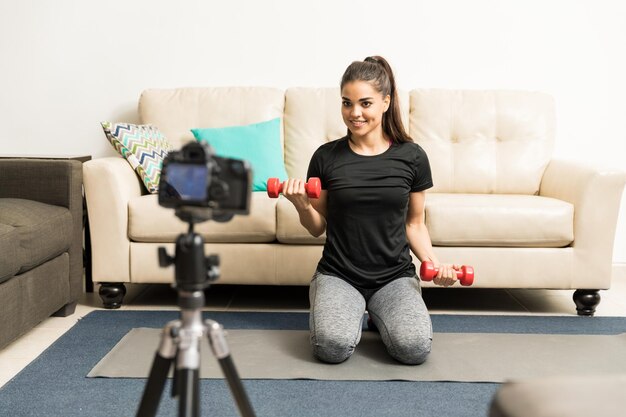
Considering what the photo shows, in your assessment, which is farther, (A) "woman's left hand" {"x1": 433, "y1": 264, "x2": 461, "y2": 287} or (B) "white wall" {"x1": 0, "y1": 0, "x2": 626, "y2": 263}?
(B) "white wall" {"x1": 0, "y1": 0, "x2": 626, "y2": 263}

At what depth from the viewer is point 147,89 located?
3.46 meters

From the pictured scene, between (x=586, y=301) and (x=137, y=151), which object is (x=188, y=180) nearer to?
(x=137, y=151)

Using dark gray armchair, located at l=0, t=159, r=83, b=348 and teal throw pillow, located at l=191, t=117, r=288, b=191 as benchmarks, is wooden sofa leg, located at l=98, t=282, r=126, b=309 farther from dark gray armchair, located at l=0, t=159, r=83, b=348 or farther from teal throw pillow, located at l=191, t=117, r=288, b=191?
teal throw pillow, located at l=191, t=117, r=288, b=191

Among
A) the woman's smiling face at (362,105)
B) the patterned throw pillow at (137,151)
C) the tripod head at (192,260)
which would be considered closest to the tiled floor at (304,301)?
the patterned throw pillow at (137,151)

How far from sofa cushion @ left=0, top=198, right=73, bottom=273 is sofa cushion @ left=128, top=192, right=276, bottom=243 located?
24cm

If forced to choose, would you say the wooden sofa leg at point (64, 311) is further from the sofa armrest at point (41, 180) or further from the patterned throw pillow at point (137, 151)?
the patterned throw pillow at point (137, 151)

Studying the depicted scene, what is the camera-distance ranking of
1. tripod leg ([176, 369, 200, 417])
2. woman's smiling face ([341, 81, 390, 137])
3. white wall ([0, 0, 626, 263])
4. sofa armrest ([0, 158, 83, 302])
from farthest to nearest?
1. white wall ([0, 0, 626, 263])
2. sofa armrest ([0, 158, 83, 302])
3. woman's smiling face ([341, 81, 390, 137])
4. tripod leg ([176, 369, 200, 417])

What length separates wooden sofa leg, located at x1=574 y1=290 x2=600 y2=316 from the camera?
276 cm

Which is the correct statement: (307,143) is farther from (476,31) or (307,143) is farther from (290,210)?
(476,31)

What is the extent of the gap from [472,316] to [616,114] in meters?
1.45

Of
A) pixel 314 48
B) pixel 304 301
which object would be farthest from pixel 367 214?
pixel 314 48

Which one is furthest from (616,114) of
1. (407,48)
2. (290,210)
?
(290,210)

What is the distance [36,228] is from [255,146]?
1.03 metres

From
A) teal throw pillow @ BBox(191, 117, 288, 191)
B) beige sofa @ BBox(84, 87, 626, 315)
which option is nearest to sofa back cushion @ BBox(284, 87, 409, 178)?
teal throw pillow @ BBox(191, 117, 288, 191)
